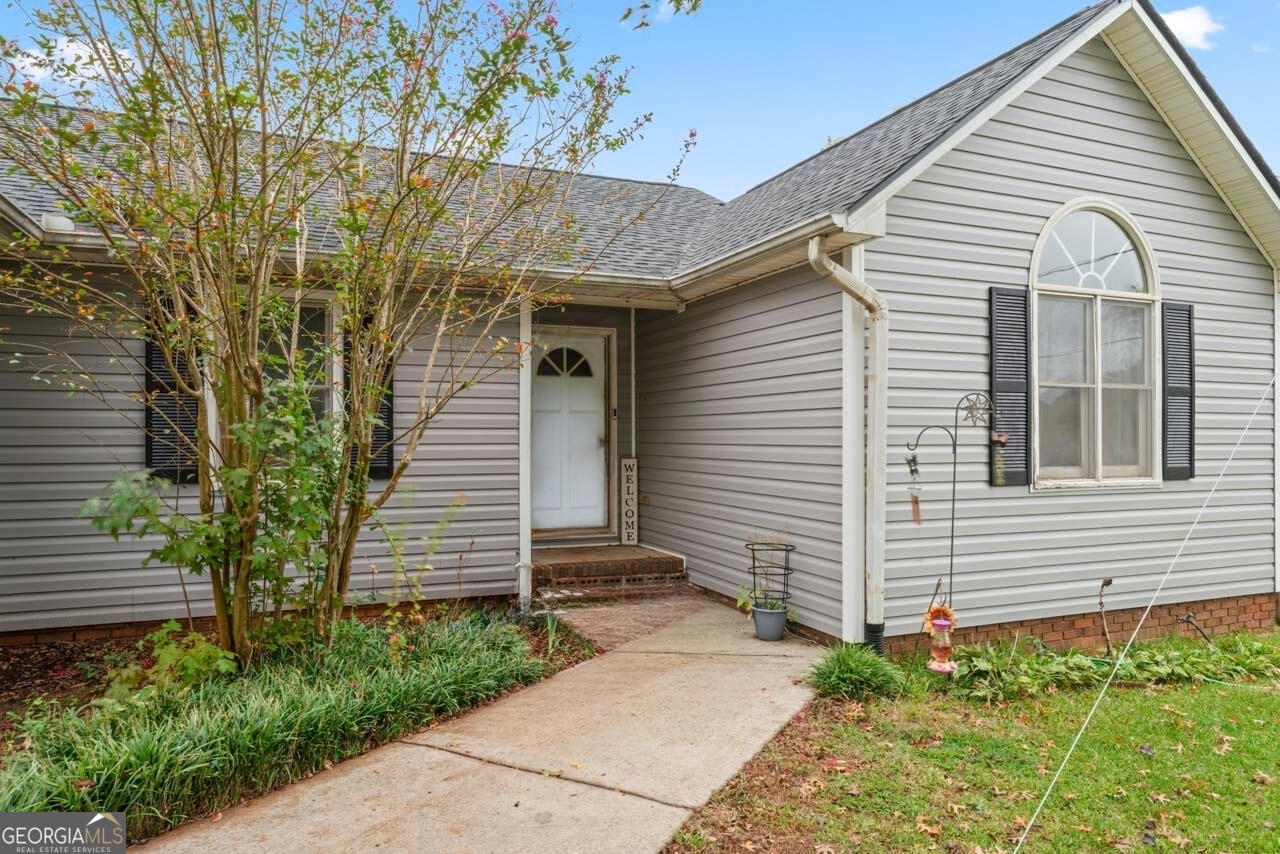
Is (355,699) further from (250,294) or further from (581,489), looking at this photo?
(581,489)

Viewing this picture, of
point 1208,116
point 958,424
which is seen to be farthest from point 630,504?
point 1208,116

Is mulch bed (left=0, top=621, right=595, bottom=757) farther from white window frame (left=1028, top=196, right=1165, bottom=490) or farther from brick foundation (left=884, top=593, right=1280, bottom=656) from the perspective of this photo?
white window frame (left=1028, top=196, right=1165, bottom=490)

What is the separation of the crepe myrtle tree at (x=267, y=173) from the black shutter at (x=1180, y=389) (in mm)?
4413

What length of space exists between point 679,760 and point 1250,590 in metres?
5.78

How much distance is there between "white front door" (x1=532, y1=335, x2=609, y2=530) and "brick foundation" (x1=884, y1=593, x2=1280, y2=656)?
3592 millimetres

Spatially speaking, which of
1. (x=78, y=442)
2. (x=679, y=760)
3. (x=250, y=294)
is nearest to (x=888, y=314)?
(x=679, y=760)

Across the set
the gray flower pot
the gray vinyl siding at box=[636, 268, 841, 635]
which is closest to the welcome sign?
the gray vinyl siding at box=[636, 268, 841, 635]

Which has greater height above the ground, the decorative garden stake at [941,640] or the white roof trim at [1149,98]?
the white roof trim at [1149,98]

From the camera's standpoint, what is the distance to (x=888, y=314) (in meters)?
5.04

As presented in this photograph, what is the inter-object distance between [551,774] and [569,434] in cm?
467

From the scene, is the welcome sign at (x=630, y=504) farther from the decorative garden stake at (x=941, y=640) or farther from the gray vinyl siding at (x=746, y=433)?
the decorative garden stake at (x=941, y=640)

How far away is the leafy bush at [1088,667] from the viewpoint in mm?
4656

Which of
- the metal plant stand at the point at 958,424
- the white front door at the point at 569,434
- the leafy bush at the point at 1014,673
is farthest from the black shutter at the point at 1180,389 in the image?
the white front door at the point at 569,434

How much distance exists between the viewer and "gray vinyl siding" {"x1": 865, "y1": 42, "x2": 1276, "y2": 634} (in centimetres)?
523
